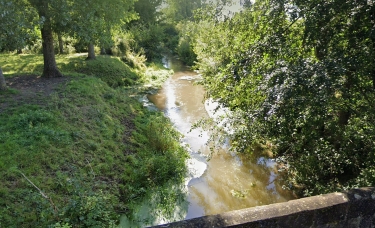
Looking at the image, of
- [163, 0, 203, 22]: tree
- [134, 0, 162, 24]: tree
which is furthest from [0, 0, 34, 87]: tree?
[163, 0, 203, 22]: tree

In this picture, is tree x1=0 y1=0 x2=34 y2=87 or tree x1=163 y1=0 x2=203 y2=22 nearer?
tree x1=0 y1=0 x2=34 y2=87

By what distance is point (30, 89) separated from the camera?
10.5 meters

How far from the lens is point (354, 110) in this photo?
4742 millimetres

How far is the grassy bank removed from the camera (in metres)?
5.34

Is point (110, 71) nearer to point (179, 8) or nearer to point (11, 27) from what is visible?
point (11, 27)

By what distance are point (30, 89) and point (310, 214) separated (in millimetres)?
10710

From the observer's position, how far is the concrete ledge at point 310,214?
2455mm

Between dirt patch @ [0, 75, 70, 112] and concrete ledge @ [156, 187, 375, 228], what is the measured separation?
26.4 ft

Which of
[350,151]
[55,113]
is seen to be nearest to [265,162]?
[350,151]

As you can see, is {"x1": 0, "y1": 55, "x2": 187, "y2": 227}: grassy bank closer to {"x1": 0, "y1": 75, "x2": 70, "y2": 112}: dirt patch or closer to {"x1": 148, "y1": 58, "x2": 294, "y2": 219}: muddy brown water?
{"x1": 0, "y1": 75, "x2": 70, "y2": 112}: dirt patch

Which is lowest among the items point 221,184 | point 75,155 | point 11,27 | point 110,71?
point 221,184

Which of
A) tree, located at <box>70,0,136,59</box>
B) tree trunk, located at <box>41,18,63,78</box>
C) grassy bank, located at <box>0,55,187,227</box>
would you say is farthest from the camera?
tree trunk, located at <box>41,18,63,78</box>

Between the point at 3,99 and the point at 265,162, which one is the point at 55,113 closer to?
the point at 3,99

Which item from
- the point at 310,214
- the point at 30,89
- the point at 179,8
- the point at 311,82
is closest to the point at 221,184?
the point at 311,82
